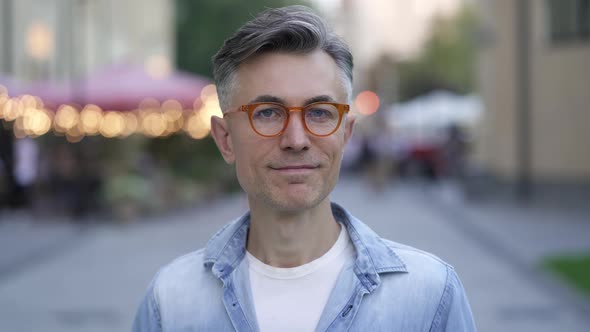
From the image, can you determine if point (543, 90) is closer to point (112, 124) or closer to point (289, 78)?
point (112, 124)

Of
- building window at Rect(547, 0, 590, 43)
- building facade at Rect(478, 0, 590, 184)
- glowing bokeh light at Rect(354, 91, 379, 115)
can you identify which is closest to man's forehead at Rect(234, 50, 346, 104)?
building facade at Rect(478, 0, 590, 184)

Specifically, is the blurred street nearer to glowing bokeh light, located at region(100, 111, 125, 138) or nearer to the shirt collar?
glowing bokeh light, located at region(100, 111, 125, 138)

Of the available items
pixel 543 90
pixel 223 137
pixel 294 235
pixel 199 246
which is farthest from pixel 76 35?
pixel 294 235

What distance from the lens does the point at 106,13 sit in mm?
29281

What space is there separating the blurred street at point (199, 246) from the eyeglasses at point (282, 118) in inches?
227

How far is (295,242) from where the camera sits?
7.07ft

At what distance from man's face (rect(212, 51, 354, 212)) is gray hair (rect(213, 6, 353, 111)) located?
0.02 m

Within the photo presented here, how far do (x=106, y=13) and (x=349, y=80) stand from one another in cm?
2840

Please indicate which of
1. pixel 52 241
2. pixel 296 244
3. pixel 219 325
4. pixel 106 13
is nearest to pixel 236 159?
pixel 296 244

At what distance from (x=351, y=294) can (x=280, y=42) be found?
65cm

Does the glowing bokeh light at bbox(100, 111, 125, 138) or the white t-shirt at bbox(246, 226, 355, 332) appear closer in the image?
the white t-shirt at bbox(246, 226, 355, 332)

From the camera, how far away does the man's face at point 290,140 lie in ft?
6.74

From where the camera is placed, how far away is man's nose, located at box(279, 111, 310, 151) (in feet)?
6.72

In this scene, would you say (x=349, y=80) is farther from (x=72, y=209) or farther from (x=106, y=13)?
(x=106, y=13)
